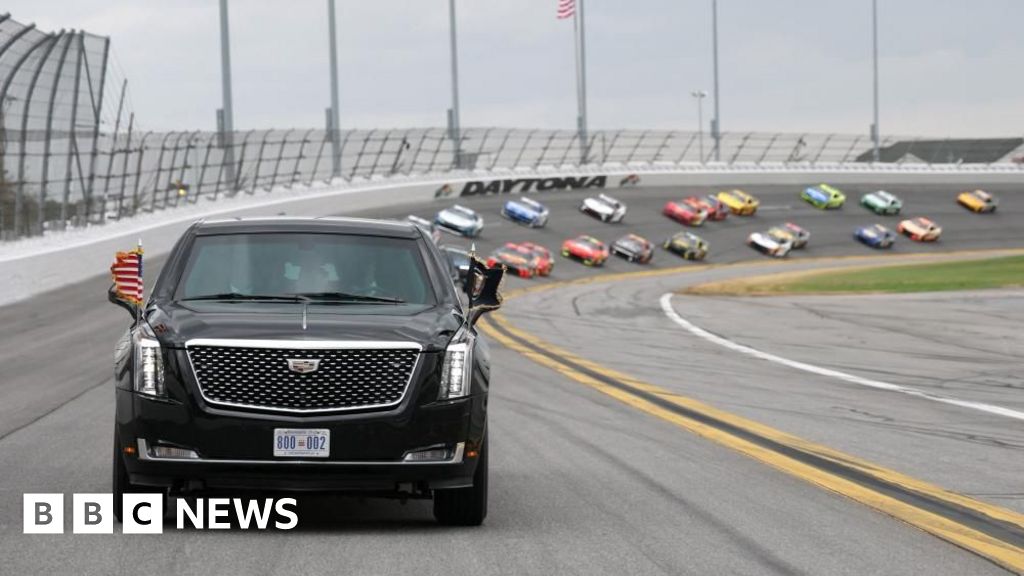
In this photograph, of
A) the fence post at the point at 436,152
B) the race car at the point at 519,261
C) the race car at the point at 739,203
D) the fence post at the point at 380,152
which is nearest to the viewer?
the race car at the point at 519,261

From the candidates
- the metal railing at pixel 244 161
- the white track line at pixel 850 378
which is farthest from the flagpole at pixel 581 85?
the white track line at pixel 850 378

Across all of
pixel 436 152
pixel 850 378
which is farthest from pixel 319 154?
pixel 850 378

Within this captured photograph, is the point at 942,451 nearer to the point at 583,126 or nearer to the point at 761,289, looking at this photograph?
the point at 761,289

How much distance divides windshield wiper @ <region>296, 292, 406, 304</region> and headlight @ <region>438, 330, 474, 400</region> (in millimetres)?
773

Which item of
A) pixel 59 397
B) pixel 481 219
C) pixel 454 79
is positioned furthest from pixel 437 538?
pixel 454 79

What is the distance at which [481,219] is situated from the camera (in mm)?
62531

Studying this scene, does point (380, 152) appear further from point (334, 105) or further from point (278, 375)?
point (278, 375)

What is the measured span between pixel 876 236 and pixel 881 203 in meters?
8.79

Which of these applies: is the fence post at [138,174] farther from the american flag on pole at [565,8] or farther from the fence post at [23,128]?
the american flag on pole at [565,8]

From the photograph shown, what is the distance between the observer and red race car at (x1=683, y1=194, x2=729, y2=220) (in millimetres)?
72562

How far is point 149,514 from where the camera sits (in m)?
7.67

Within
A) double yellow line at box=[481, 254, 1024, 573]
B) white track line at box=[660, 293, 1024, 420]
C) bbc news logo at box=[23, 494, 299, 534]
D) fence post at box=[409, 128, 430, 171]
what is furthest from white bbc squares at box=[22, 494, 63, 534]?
fence post at box=[409, 128, 430, 171]

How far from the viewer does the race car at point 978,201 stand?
265ft

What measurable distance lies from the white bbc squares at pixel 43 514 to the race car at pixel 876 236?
211 ft
